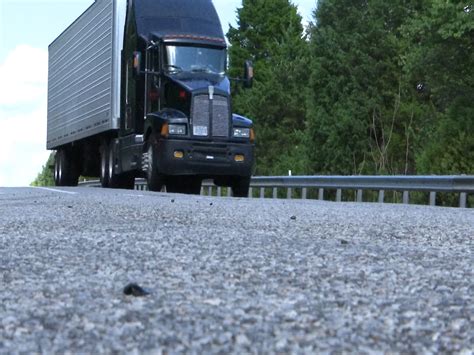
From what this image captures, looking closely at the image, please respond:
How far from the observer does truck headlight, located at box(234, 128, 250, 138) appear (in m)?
19.8

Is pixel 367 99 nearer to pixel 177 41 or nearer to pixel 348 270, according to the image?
pixel 177 41

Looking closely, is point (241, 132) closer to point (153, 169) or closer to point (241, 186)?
point (241, 186)

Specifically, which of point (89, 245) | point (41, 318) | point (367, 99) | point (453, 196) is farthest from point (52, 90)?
point (41, 318)

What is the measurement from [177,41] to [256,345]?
54.3 ft

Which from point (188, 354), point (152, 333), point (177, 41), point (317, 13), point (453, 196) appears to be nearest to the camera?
point (188, 354)

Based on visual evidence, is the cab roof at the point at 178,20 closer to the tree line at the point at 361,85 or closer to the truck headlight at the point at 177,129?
the truck headlight at the point at 177,129

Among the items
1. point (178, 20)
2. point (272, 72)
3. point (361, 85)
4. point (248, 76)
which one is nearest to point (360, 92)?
point (361, 85)

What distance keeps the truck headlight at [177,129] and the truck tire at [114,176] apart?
11.4ft

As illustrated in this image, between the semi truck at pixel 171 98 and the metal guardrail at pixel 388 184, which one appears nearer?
the metal guardrail at pixel 388 184

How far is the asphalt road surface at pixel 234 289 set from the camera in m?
2.94

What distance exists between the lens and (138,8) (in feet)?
65.2

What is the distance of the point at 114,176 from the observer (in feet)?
74.8

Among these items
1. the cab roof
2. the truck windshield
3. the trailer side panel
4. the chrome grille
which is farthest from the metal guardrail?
the trailer side panel

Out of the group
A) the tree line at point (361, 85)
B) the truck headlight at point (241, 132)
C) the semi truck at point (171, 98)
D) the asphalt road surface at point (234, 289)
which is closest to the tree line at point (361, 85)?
the tree line at point (361, 85)
